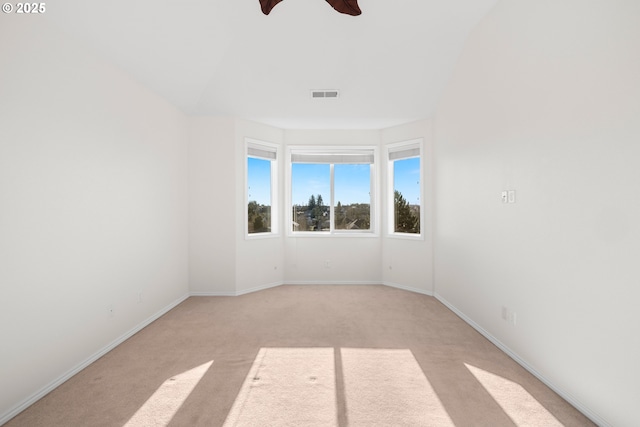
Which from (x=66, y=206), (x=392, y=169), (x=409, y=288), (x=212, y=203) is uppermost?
(x=392, y=169)

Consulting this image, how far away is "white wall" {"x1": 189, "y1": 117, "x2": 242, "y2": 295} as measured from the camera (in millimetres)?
4523

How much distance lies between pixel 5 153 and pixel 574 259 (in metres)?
3.53

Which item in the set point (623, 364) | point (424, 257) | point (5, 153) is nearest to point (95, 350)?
point (5, 153)

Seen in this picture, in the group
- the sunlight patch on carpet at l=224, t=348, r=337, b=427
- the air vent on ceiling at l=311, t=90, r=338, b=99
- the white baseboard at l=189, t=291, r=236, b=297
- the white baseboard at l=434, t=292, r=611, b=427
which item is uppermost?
the air vent on ceiling at l=311, t=90, r=338, b=99

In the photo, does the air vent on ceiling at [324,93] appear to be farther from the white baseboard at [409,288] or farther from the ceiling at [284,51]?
the white baseboard at [409,288]

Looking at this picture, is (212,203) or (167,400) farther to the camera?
(212,203)

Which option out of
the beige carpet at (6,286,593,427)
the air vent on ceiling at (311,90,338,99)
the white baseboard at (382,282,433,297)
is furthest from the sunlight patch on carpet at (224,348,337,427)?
the air vent on ceiling at (311,90,338,99)

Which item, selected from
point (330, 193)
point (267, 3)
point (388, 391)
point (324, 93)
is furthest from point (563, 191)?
A: point (330, 193)

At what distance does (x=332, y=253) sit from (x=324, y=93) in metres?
2.47

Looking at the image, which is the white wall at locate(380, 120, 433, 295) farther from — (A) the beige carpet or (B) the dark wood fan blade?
(B) the dark wood fan blade

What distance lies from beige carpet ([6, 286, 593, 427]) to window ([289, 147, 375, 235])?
6.77ft

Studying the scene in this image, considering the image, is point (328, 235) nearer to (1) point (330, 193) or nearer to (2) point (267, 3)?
(1) point (330, 193)

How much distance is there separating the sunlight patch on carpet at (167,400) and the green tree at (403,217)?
138 inches

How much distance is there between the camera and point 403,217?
508 centimetres
